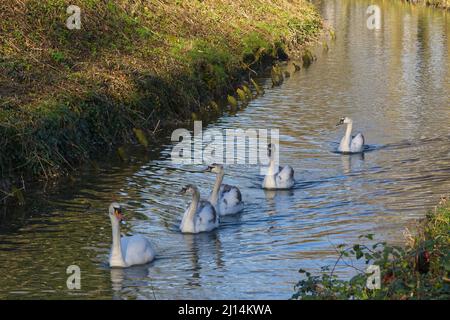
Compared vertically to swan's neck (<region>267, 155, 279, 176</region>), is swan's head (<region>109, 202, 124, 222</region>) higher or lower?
lower

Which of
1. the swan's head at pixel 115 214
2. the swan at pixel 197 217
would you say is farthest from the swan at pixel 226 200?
the swan's head at pixel 115 214

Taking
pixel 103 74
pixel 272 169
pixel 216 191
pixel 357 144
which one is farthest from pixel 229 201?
pixel 103 74

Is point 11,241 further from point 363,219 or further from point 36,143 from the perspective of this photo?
point 363,219

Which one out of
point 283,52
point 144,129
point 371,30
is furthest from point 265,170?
point 371,30

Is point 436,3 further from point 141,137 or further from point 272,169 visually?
point 272,169

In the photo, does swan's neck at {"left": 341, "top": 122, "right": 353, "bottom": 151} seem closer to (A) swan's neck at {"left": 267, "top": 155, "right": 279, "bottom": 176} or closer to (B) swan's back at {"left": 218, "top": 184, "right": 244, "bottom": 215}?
(A) swan's neck at {"left": 267, "top": 155, "right": 279, "bottom": 176}

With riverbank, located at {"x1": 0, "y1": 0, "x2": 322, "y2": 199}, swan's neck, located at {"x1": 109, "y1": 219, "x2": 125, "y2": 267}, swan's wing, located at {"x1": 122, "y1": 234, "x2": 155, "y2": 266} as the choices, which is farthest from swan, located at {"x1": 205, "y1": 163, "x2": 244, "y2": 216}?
riverbank, located at {"x1": 0, "y1": 0, "x2": 322, "y2": 199}

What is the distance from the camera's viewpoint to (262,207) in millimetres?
17562

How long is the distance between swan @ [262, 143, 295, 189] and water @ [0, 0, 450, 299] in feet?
0.74

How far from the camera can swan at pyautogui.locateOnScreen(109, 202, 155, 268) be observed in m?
13.9

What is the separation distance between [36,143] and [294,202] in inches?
192

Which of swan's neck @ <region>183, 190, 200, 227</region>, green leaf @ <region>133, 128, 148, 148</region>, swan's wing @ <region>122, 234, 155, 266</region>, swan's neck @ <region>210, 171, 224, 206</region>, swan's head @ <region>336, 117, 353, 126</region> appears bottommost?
swan's wing @ <region>122, 234, 155, 266</region>

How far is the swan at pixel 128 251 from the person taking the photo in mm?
13867

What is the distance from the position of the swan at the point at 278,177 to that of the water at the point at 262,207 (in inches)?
8.9
